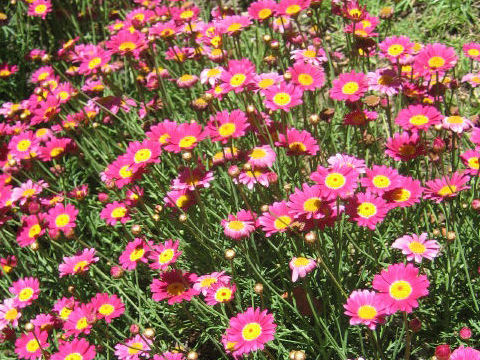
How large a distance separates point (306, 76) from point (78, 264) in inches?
67.0

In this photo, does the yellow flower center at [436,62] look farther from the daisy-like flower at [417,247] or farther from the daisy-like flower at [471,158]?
the daisy-like flower at [417,247]

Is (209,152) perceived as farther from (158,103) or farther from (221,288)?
(221,288)

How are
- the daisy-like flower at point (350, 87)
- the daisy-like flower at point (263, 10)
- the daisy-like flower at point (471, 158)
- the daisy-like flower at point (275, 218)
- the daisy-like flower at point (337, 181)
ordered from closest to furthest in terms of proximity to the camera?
1. the daisy-like flower at point (337, 181)
2. the daisy-like flower at point (275, 218)
3. the daisy-like flower at point (471, 158)
4. the daisy-like flower at point (350, 87)
5. the daisy-like flower at point (263, 10)

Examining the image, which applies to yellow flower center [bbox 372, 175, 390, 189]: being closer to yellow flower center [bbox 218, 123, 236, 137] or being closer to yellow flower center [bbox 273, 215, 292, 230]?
yellow flower center [bbox 273, 215, 292, 230]

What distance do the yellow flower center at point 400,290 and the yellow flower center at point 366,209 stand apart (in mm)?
333

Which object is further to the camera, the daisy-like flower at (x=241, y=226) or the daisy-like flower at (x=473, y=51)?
the daisy-like flower at (x=473, y=51)

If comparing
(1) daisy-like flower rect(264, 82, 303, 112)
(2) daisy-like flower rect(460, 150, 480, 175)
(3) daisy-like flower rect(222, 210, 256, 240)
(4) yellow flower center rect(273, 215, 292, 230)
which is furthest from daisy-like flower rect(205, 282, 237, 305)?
(2) daisy-like flower rect(460, 150, 480, 175)

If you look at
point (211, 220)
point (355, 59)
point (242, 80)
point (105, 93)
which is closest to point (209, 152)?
point (211, 220)

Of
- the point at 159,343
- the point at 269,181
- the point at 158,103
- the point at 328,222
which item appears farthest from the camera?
the point at 158,103

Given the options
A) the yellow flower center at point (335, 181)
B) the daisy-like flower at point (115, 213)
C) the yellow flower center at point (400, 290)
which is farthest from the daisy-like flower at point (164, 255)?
the yellow flower center at point (400, 290)

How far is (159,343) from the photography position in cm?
302

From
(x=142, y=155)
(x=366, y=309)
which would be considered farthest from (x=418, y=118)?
(x=142, y=155)

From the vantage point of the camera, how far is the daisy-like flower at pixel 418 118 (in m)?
2.64

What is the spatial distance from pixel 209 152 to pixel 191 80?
51cm
